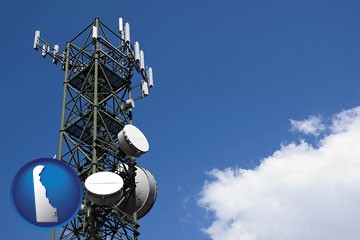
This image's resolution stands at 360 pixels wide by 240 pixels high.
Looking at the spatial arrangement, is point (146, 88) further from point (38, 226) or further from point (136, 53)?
point (38, 226)

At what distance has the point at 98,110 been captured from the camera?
30078mm

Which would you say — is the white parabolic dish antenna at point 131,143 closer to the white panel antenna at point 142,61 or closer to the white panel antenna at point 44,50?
the white panel antenna at point 142,61

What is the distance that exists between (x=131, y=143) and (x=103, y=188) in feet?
12.6

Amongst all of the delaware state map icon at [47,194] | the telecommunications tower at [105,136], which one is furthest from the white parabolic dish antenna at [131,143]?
the delaware state map icon at [47,194]

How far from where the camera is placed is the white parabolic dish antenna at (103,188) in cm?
2445

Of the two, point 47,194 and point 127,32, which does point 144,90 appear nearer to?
point 127,32

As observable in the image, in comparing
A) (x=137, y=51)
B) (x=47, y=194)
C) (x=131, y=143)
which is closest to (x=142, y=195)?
(x=131, y=143)

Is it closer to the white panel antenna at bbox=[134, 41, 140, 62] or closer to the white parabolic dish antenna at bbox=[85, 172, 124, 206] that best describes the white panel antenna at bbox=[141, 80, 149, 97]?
the white panel antenna at bbox=[134, 41, 140, 62]

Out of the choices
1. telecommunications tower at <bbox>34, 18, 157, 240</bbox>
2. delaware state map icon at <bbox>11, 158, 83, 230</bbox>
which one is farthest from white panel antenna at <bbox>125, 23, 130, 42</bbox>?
delaware state map icon at <bbox>11, 158, 83, 230</bbox>

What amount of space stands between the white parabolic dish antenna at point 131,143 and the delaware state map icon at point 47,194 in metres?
18.9

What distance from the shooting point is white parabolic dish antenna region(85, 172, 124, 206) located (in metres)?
24.5

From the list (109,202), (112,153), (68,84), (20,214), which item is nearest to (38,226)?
(20,214)

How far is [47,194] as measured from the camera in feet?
28.0

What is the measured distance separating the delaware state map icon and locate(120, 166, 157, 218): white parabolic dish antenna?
20.4 metres
